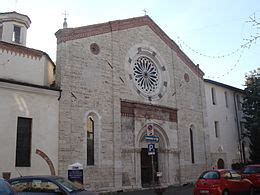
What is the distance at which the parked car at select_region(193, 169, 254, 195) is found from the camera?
14742 mm

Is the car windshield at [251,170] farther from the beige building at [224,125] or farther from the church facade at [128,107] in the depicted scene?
the beige building at [224,125]

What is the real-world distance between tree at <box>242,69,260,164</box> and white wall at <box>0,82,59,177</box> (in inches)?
770

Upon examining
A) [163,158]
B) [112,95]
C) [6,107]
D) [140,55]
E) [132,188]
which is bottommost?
[132,188]

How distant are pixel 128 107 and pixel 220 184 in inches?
355

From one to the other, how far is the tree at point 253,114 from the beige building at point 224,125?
986mm

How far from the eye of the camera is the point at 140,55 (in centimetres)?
2475

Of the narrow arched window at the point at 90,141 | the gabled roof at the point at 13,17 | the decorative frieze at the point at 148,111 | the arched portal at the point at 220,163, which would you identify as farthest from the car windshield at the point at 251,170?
the gabled roof at the point at 13,17

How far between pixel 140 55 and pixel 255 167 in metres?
11.0

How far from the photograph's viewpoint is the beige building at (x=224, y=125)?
2947 centimetres

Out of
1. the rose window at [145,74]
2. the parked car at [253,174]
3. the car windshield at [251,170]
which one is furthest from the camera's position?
the rose window at [145,74]

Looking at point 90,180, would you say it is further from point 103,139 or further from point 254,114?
point 254,114

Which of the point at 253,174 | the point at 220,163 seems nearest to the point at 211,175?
the point at 253,174

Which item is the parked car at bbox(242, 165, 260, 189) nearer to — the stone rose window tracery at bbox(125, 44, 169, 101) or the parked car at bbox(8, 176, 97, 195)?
the stone rose window tracery at bbox(125, 44, 169, 101)

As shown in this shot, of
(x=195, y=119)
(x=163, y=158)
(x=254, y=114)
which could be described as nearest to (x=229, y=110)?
(x=254, y=114)
